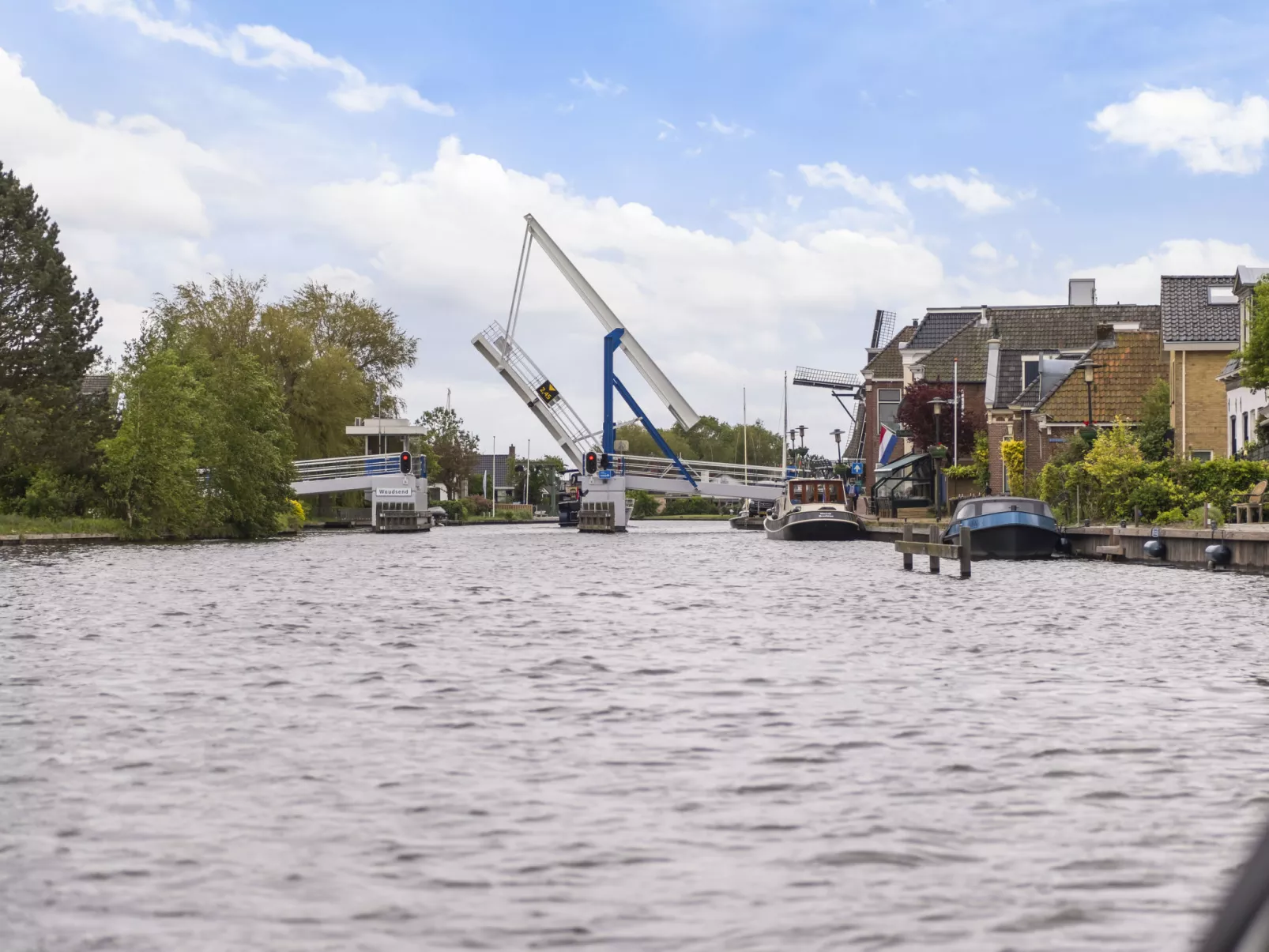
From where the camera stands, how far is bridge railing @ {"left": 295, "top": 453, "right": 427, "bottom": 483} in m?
91.4

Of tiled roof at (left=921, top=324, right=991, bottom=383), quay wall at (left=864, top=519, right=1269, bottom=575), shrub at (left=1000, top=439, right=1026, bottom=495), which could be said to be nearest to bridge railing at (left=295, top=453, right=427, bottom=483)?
tiled roof at (left=921, top=324, right=991, bottom=383)

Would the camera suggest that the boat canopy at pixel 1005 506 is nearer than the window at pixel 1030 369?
Yes

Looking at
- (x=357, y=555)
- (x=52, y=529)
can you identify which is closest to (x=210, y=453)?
(x=52, y=529)

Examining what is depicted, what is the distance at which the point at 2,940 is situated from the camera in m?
6.43

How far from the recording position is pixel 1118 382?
218 feet

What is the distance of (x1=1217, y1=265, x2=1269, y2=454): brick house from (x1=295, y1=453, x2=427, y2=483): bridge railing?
49.2 metres

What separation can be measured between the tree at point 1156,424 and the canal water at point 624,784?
36227mm

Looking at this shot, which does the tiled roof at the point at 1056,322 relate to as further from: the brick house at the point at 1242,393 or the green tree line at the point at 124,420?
the green tree line at the point at 124,420

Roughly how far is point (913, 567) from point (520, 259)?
50868 mm

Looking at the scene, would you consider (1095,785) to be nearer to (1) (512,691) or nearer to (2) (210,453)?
(1) (512,691)

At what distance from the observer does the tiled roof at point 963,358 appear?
90.0 meters

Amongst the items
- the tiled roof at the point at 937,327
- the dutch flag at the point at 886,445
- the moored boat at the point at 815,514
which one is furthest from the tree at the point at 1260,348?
the tiled roof at the point at 937,327

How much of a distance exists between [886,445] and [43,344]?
56.3 metres

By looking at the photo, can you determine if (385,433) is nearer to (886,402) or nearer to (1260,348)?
(886,402)
